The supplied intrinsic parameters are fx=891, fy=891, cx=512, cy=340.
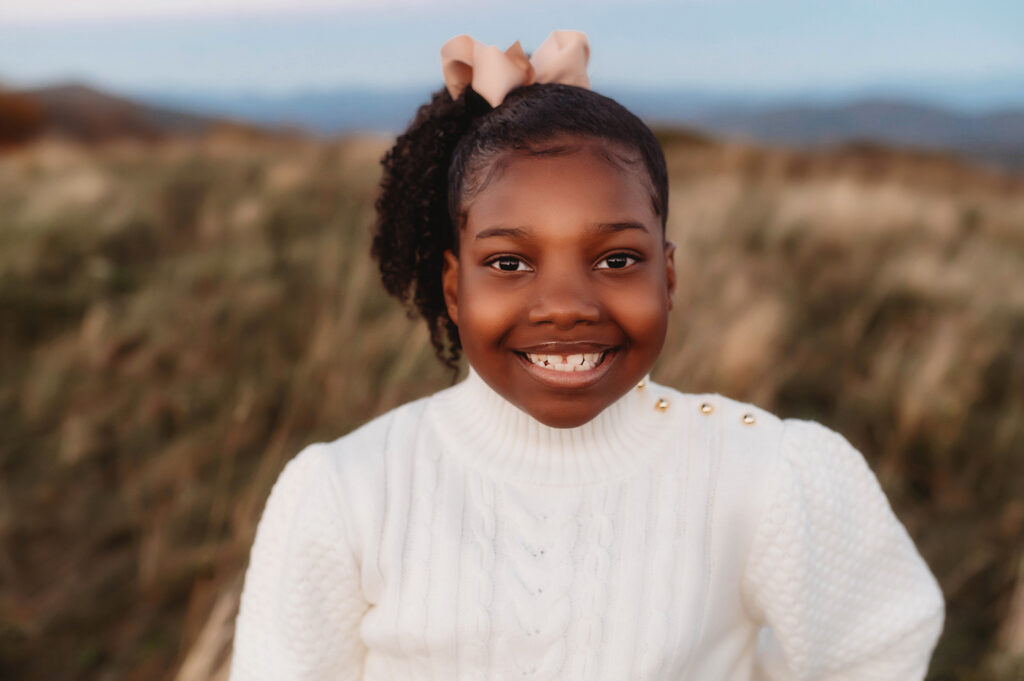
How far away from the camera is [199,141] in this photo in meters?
8.98

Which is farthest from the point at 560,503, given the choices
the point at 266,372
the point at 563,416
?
the point at 266,372

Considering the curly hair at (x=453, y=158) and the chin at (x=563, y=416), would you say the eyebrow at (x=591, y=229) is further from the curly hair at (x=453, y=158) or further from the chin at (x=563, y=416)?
the chin at (x=563, y=416)

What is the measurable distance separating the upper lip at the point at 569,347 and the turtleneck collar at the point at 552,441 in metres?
0.21

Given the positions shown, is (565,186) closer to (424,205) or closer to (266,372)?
(424,205)

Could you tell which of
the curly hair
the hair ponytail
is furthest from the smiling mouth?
the hair ponytail

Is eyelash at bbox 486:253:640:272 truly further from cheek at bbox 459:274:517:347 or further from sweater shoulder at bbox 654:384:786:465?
sweater shoulder at bbox 654:384:786:465

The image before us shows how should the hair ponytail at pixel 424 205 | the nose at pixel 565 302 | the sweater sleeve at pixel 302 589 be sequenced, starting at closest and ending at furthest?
1. the nose at pixel 565 302
2. the sweater sleeve at pixel 302 589
3. the hair ponytail at pixel 424 205

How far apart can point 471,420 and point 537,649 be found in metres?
0.42

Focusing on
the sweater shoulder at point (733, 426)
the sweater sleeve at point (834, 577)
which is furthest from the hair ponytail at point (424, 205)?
the sweater sleeve at point (834, 577)

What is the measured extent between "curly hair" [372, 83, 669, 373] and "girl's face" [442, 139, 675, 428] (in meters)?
0.04

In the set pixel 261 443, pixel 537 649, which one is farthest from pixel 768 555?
pixel 261 443

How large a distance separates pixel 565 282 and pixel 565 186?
0.15 meters

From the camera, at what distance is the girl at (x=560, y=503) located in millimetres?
1424

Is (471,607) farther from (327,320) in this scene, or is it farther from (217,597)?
(327,320)
